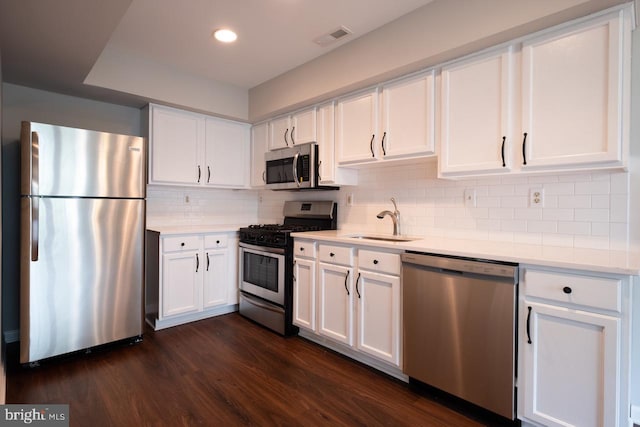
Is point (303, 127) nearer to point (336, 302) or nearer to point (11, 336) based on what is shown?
point (336, 302)

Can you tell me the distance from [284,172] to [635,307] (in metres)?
2.81

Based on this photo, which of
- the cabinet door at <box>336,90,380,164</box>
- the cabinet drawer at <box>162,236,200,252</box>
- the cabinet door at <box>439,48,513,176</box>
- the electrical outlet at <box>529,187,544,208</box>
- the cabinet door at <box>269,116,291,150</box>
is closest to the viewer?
the cabinet door at <box>439,48,513,176</box>

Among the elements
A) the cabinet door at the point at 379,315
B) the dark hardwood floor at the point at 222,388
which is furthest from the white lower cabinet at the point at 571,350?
the cabinet door at the point at 379,315

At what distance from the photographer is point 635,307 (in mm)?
1768

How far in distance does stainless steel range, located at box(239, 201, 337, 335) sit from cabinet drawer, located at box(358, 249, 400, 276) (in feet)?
2.69

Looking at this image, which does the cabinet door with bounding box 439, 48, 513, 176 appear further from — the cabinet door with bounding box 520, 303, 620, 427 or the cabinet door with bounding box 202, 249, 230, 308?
the cabinet door with bounding box 202, 249, 230, 308

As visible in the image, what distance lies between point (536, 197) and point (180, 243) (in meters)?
2.92

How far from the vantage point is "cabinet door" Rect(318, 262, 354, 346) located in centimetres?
247

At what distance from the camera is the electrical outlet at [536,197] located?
6.79ft

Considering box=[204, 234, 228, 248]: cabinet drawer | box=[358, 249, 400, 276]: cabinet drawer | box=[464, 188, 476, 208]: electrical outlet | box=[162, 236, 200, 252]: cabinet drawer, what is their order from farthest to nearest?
box=[204, 234, 228, 248]: cabinet drawer
box=[162, 236, 200, 252]: cabinet drawer
box=[464, 188, 476, 208]: electrical outlet
box=[358, 249, 400, 276]: cabinet drawer

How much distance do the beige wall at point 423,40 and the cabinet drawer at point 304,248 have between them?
1.30 m

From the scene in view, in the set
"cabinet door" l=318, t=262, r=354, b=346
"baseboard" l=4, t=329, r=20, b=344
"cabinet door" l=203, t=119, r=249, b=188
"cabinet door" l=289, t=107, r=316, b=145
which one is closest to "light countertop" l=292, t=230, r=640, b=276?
"cabinet door" l=318, t=262, r=354, b=346

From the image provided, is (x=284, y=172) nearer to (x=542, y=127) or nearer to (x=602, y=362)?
(x=542, y=127)

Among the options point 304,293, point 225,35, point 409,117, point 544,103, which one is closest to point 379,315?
point 304,293
